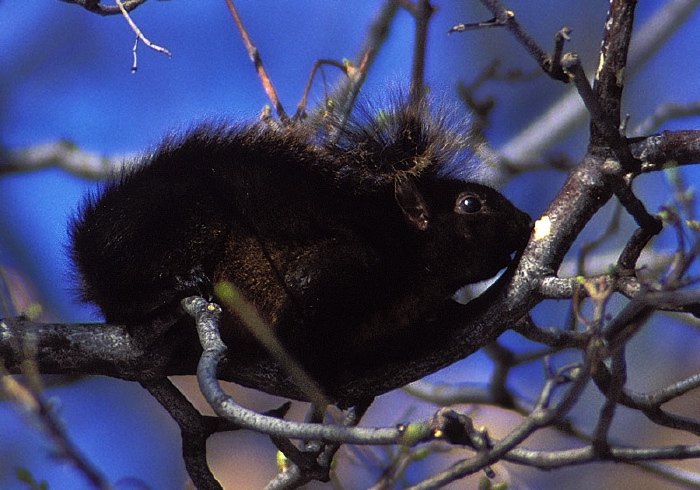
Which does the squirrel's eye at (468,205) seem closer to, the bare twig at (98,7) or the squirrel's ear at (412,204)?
the squirrel's ear at (412,204)

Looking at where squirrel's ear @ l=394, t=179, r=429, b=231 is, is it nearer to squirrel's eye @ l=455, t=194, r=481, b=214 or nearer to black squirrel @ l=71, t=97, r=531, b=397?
black squirrel @ l=71, t=97, r=531, b=397

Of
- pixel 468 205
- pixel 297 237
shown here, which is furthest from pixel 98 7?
pixel 468 205

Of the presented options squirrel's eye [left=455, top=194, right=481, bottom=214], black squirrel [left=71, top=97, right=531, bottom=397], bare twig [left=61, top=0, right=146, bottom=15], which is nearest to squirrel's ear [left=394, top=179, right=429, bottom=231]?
black squirrel [left=71, top=97, right=531, bottom=397]

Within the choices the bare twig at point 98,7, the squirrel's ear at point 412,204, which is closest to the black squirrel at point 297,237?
the squirrel's ear at point 412,204

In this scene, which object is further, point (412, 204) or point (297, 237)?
point (412, 204)

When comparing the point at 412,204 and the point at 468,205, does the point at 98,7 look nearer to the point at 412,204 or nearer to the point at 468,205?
the point at 412,204

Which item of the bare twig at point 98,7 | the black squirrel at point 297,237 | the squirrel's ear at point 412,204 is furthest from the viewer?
the bare twig at point 98,7

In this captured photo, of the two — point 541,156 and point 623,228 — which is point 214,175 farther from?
point 623,228

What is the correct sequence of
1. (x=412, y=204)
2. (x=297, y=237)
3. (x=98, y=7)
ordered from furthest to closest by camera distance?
(x=98, y=7) < (x=412, y=204) < (x=297, y=237)
